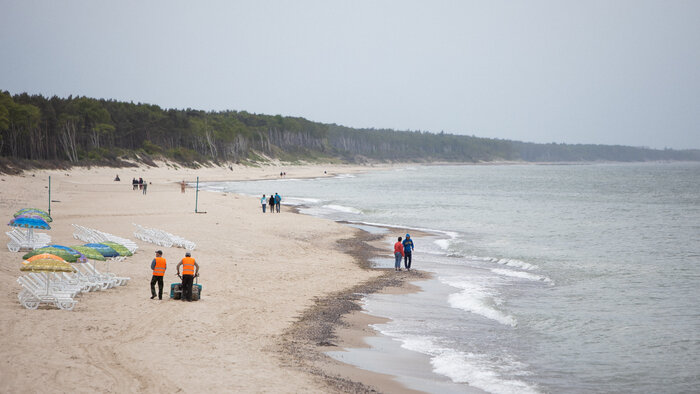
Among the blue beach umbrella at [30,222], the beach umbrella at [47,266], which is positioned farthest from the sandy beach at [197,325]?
the blue beach umbrella at [30,222]

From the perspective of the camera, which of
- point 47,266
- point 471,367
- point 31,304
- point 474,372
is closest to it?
point 474,372

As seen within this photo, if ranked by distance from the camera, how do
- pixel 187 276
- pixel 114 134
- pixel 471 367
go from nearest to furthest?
pixel 471 367, pixel 187 276, pixel 114 134

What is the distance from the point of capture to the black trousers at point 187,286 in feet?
46.6

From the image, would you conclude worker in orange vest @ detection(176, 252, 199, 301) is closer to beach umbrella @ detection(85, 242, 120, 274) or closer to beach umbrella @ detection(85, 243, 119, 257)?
beach umbrella @ detection(85, 242, 120, 274)

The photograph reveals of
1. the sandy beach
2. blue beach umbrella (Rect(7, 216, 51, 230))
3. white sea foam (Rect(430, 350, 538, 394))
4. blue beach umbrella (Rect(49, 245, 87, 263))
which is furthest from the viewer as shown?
blue beach umbrella (Rect(7, 216, 51, 230))

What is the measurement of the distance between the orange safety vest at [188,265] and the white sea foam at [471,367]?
203 inches

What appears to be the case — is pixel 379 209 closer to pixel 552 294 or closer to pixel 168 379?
pixel 552 294

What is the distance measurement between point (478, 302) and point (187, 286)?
813cm

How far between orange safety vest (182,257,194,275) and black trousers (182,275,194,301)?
11cm

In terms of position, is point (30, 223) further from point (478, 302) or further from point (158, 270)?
point (478, 302)

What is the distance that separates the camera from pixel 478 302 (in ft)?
55.8

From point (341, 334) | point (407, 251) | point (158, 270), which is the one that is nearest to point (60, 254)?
point (158, 270)

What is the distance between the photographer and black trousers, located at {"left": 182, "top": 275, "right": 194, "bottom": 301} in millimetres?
14211

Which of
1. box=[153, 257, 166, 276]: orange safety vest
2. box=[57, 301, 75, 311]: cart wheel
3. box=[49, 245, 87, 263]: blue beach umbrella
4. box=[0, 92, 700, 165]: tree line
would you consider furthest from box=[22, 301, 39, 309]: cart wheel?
box=[0, 92, 700, 165]: tree line
